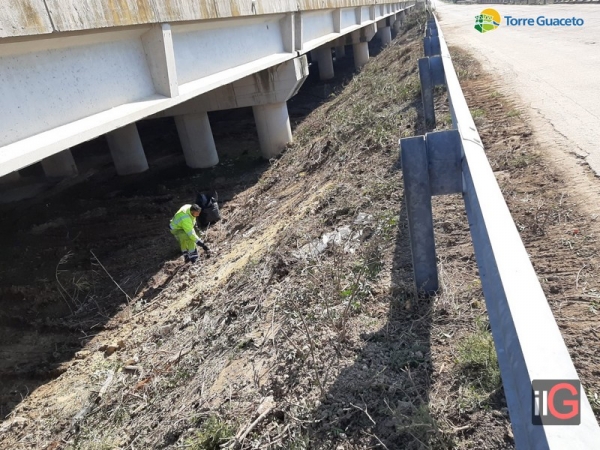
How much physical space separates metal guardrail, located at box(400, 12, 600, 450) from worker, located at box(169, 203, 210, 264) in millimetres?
5632

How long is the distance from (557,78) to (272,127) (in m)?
6.63

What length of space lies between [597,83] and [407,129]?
3.42 m

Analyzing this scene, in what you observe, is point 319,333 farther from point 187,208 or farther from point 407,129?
point 187,208

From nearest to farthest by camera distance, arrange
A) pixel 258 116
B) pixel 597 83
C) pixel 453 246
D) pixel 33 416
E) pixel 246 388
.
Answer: pixel 246 388 → pixel 453 246 → pixel 33 416 → pixel 597 83 → pixel 258 116

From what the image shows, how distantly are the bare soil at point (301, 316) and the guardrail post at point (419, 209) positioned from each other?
0.64 ft

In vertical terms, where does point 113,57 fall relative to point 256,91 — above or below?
above

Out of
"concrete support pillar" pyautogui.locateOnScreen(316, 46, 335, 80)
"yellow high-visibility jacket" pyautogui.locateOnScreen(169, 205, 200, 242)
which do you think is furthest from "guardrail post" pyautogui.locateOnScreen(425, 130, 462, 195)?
"concrete support pillar" pyautogui.locateOnScreen(316, 46, 335, 80)

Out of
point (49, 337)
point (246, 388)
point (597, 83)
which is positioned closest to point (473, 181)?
point (246, 388)

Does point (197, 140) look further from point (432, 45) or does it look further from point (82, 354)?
point (82, 354)

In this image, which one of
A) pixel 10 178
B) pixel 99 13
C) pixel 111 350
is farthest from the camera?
pixel 10 178

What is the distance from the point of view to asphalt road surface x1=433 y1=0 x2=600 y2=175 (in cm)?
553

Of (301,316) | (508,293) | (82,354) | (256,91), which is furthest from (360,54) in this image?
(508,293)

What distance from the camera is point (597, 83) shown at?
7590 millimetres

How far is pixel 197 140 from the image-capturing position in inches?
491
